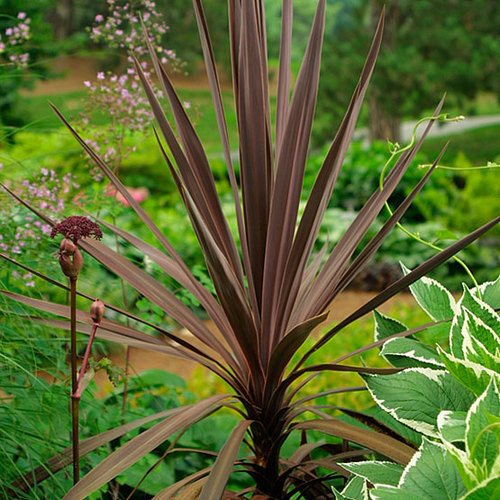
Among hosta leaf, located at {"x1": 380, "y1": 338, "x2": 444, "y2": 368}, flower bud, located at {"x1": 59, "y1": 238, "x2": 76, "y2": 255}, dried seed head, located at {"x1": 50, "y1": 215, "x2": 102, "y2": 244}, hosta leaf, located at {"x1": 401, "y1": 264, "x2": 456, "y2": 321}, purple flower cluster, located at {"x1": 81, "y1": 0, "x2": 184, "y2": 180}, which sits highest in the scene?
purple flower cluster, located at {"x1": 81, "y1": 0, "x2": 184, "y2": 180}

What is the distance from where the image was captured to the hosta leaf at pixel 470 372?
0.83 m

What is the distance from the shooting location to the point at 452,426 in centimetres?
82

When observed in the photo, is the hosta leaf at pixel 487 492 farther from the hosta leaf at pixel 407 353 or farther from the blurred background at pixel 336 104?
the blurred background at pixel 336 104

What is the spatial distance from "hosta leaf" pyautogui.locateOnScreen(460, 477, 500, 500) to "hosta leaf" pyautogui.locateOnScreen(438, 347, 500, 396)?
161 mm

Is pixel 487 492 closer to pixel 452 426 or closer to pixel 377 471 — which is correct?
pixel 452 426

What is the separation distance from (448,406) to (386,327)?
302 millimetres

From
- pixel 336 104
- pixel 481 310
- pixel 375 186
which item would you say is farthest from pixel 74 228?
pixel 336 104

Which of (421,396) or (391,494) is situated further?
(421,396)

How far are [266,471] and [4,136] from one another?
3.55 feet

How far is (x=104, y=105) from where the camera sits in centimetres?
180

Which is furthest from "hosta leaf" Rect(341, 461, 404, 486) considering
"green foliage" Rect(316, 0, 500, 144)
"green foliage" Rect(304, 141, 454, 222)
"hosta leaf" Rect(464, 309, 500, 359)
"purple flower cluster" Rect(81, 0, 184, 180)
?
"green foliage" Rect(316, 0, 500, 144)

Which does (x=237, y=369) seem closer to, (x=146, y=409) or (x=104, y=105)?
(x=146, y=409)

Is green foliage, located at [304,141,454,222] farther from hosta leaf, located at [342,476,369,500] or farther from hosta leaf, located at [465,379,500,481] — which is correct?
hosta leaf, located at [465,379,500,481]

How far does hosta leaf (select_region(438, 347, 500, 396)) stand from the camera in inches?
32.7
